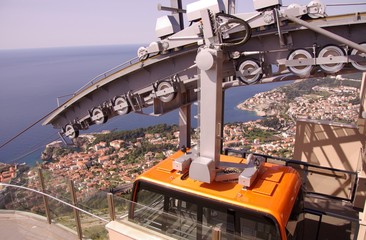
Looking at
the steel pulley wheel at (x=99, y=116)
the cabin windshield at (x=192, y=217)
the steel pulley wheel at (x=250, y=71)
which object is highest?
the steel pulley wheel at (x=250, y=71)

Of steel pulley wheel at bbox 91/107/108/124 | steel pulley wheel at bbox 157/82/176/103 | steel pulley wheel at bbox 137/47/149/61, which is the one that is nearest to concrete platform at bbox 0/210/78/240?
steel pulley wheel at bbox 91/107/108/124

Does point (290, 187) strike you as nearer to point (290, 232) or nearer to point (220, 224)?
point (290, 232)

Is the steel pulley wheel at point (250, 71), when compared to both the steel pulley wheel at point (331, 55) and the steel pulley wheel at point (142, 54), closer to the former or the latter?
the steel pulley wheel at point (331, 55)

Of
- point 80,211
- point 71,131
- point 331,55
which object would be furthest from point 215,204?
point 71,131

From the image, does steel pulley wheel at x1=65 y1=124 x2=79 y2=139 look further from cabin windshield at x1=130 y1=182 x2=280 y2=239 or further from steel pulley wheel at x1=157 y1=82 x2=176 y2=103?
cabin windshield at x1=130 y1=182 x2=280 y2=239

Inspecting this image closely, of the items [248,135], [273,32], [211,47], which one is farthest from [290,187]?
[248,135]

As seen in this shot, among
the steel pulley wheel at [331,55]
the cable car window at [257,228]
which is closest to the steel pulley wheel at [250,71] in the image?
the steel pulley wheel at [331,55]
